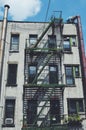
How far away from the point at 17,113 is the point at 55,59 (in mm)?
6942

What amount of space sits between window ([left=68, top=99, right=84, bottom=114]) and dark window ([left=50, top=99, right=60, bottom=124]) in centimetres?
117

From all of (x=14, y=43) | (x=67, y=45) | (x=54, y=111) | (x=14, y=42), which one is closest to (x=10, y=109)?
(x=54, y=111)

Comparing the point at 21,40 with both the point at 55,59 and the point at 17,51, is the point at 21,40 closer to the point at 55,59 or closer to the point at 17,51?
the point at 17,51

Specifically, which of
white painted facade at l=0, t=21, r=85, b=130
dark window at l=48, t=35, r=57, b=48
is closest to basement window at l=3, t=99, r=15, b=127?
white painted facade at l=0, t=21, r=85, b=130

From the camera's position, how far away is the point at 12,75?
2352cm

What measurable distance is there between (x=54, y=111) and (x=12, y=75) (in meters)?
5.64

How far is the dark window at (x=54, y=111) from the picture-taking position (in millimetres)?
21816

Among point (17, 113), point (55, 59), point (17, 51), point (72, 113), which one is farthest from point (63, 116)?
point (17, 51)

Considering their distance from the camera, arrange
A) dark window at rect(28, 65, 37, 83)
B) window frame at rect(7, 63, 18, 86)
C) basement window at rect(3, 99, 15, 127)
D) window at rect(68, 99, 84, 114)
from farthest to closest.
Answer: dark window at rect(28, 65, 37, 83) → window frame at rect(7, 63, 18, 86) → window at rect(68, 99, 84, 114) → basement window at rect(3, 99, 15, 127)

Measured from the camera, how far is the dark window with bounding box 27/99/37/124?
21641 mm

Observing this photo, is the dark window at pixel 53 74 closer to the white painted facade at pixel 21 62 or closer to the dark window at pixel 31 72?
the white painted facade at pixel 21 62

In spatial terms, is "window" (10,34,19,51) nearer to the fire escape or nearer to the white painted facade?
the white painted facade

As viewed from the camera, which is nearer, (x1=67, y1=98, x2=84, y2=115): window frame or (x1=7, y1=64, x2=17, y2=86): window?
(x1=67, y1=98, x2=84, y2=115): window frame

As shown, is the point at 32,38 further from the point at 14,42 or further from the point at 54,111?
the point at 54,111
